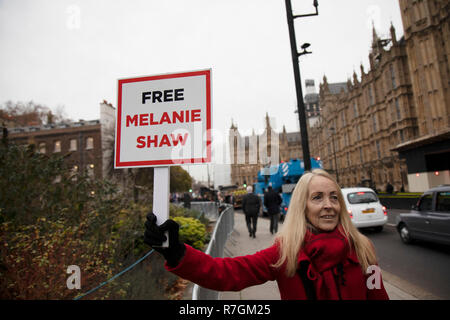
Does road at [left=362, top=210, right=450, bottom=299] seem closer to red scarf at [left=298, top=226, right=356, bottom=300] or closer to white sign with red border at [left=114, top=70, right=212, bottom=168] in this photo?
red scarf at [left=298, top=226, right=356, bottom=300]

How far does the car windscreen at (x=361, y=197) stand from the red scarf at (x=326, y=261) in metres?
9.52

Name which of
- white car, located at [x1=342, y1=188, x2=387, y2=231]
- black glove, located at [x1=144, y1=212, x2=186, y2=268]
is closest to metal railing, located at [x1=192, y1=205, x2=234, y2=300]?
black glove, located at [x1=144, y1=212, x2=186, y2=268]

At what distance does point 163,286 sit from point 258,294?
5.94ft

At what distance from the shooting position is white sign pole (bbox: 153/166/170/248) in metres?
1.56

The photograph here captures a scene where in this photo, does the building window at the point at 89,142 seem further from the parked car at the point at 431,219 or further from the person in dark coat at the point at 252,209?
the parked car at the point at 431,219

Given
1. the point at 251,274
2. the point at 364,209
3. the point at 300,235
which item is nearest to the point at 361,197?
the point at 364,209

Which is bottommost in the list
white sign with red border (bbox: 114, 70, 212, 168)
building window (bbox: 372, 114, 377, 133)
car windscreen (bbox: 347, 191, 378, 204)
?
car windscreen (bbox: 347, 191, 378, 204)

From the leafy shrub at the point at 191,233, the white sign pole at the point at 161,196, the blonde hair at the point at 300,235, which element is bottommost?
the leafy shrub at the point at 191,233

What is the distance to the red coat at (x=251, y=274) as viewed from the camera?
1.46 metres

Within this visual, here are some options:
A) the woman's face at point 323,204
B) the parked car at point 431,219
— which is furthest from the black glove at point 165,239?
the parked car at point 431,219

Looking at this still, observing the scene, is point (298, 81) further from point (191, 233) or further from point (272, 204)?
point (272, 204)

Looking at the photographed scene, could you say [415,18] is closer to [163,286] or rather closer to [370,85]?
[370,85]

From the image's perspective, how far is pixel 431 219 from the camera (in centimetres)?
725

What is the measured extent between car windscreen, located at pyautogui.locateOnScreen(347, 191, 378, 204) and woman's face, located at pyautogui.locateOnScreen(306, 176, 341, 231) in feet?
30.8
